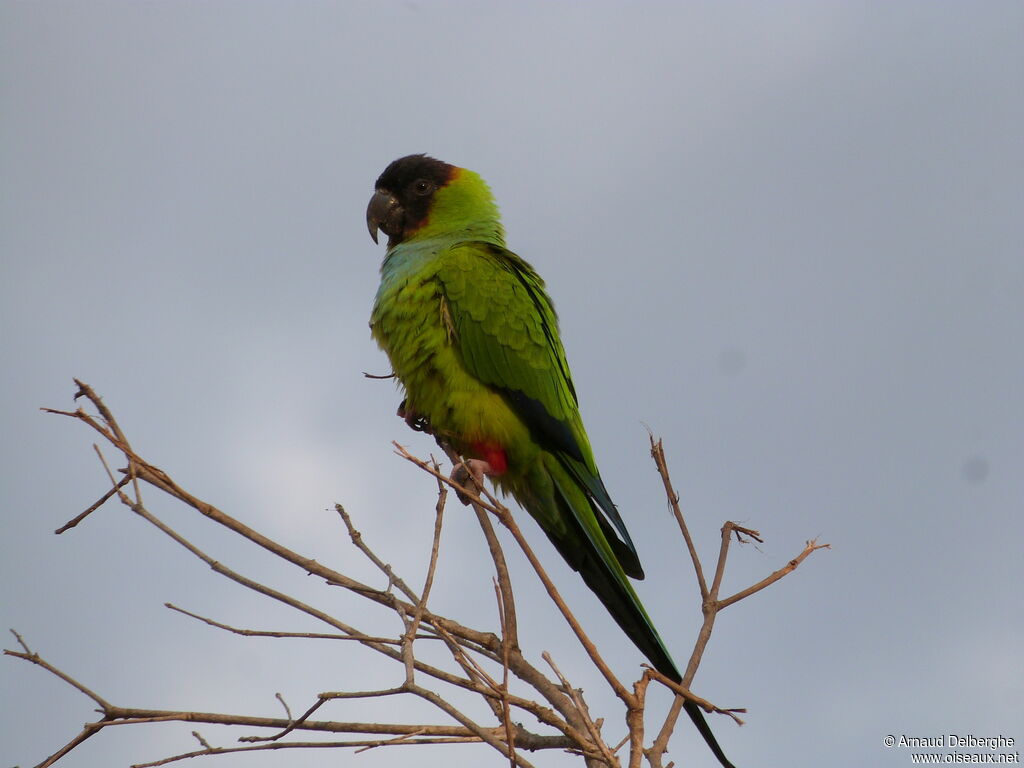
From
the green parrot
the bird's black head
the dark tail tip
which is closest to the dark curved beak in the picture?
the bird's black head

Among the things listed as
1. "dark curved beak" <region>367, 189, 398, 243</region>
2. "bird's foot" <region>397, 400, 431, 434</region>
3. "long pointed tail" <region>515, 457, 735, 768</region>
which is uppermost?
"dark curved beak" <region>367, 189, 398, 243</region>

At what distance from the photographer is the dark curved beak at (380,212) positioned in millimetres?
4996

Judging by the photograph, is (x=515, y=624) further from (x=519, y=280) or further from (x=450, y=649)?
(x=519, y=280)

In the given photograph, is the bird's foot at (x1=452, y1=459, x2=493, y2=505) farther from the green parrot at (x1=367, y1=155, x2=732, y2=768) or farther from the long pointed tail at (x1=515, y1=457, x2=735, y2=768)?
the long pointed tail at (x1=515, y1=457, x2=735, y2=768)

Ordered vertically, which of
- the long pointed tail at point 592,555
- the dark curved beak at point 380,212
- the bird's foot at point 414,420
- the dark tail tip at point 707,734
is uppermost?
the dark curved beak at point 380,212

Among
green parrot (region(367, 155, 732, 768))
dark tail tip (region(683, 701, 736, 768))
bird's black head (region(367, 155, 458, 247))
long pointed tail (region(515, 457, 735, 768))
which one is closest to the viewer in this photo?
dark tail tip (region(683, 701, 736, 768))

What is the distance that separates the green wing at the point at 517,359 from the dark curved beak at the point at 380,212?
35.9 inches

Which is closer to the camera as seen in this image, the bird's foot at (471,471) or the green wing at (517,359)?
the bird's foot at (471,471)

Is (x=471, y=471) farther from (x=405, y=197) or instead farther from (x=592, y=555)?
(x=405, y=197)

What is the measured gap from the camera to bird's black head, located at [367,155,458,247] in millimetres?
4965

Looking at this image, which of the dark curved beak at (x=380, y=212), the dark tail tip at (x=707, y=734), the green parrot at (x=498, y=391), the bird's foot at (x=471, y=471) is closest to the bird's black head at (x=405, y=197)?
the dark curved beak at (x=380, y=212)

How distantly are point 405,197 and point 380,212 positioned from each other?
16cm

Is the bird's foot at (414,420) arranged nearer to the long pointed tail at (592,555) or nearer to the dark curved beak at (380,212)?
the long pointed tail at (592,555)

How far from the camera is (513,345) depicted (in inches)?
160
